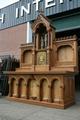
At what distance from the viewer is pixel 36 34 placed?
304 inches

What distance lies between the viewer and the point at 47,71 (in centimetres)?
664

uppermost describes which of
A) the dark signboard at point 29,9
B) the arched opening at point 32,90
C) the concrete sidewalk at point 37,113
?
the dark signboard at point 29,9

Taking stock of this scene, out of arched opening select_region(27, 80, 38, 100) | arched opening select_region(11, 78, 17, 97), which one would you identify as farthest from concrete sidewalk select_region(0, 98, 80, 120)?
arched opening select_region(11, 78, 17, 97)

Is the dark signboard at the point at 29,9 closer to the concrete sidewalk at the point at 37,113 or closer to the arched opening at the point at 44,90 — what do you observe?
the arched opening at the point at 44,90

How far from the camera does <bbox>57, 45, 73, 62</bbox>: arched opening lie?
22.3 feet

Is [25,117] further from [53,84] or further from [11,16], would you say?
[11,16]

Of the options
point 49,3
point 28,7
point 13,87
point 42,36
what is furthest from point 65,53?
point 28,7

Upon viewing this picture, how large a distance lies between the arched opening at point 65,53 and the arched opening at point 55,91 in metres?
0.98

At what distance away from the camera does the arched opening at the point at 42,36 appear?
7.65 m

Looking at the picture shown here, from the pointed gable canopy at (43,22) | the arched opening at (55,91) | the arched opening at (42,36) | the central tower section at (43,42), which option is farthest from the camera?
the arched opening at (42,36)

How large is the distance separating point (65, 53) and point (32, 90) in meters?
1.87

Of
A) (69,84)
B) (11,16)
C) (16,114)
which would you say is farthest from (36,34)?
(11,16)

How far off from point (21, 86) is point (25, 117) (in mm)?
2502

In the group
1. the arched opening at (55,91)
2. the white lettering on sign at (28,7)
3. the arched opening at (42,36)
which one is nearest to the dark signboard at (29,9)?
the white lettering on sign at (28,7)
